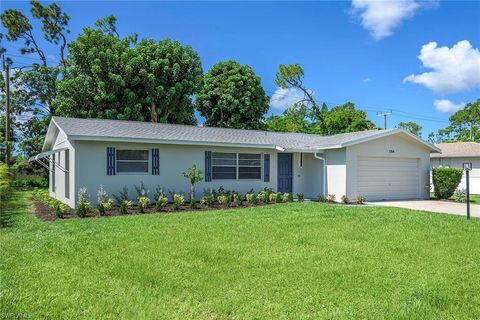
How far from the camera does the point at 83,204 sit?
35.9 ft

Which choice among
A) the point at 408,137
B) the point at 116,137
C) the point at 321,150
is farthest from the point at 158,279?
the point at 408,137

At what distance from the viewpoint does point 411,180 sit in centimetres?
1759

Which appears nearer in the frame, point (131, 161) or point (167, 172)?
point (131, 161)

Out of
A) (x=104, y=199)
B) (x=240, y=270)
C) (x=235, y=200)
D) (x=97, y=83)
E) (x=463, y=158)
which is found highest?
(x=97, y=83)

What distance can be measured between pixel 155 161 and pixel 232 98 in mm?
16728

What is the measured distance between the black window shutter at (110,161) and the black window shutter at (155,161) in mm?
1504

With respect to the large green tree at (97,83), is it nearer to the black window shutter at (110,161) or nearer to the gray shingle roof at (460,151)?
the black window shutter at (110,161)

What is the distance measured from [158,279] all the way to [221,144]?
10324 mm

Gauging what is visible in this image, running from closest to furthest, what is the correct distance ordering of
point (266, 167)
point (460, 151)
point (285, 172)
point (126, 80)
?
point (266, 167)
point (285, 172)
point (126, 80)
point (460, 151)

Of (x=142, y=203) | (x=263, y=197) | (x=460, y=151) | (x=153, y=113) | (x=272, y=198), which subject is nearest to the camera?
(x=142, y=203)

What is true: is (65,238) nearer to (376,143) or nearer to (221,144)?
(221,144)

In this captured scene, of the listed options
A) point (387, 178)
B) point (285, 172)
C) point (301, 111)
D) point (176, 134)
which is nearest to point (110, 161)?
point (176, 134)

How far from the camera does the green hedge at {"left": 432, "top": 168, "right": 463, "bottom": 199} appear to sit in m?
17.0

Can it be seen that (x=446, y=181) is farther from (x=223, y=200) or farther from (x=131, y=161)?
(x=131, y=161)
